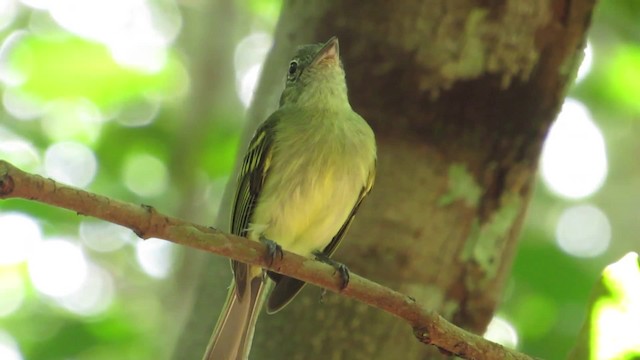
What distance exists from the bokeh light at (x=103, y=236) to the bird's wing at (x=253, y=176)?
315 cm

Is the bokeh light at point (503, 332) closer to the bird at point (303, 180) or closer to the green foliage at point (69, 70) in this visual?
the bird at point (303, 180)

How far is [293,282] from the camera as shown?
319cm

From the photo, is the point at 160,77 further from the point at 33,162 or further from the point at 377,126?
the point at 377,126

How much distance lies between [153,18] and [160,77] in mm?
2084

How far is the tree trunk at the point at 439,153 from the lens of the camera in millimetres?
3150

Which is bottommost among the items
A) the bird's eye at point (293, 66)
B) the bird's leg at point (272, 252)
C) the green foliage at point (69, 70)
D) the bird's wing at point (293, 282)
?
the bird's leg at point (272, 252)

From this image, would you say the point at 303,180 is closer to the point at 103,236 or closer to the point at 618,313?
the point at 618,313

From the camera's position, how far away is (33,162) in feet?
20.0

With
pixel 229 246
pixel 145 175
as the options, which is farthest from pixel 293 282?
pixel 145 175

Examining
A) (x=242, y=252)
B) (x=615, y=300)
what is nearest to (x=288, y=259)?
(x=242, y=252)

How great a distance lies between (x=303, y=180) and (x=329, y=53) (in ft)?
1.50

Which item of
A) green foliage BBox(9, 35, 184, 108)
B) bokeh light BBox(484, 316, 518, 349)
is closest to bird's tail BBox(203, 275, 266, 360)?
bokeh light BBox(484, 316, 518, 349)

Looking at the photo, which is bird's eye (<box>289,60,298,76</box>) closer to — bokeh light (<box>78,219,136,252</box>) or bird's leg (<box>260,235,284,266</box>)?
bird's leg (<box>260,235,284,266</box>)

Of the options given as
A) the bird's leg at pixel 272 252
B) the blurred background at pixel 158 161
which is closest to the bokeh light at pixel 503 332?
the blurred background at pixel 158 161
